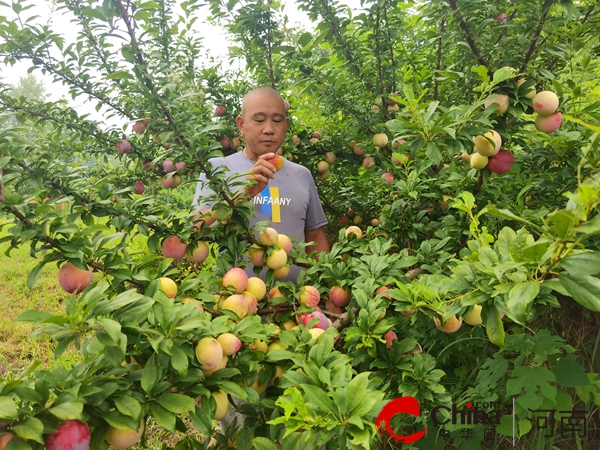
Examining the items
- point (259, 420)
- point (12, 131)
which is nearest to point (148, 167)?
point (12, 131)

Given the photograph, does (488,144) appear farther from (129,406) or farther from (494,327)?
(129,406)

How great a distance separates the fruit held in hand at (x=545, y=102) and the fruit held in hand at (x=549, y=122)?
29 millimetres

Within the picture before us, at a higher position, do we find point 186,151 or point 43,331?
point 186,151

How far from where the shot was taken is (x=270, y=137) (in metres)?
2.08

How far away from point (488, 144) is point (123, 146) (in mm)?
2105

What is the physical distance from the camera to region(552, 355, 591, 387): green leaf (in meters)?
1.33

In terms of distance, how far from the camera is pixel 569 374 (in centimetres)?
136

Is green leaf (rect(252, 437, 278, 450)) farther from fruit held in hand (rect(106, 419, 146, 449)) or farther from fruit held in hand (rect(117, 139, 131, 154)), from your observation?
fruit held in hand (rect(117, 139, 131, 154))

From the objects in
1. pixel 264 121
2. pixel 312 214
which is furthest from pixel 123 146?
pixel 312 214

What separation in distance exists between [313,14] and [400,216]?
1125 millimetres

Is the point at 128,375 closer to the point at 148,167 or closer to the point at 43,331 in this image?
the point at 43,331

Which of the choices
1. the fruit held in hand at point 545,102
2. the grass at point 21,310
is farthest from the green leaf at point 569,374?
the grass at point 21,310

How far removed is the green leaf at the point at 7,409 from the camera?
0.55m

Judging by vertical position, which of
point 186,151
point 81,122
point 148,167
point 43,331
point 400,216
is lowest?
point 43,331
